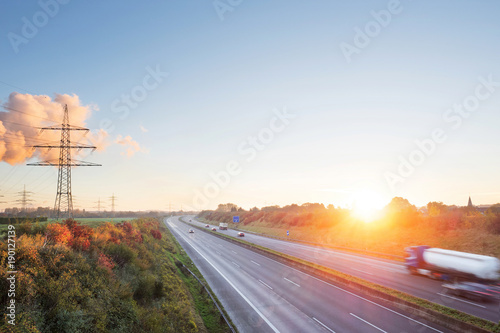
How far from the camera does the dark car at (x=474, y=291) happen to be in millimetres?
18234

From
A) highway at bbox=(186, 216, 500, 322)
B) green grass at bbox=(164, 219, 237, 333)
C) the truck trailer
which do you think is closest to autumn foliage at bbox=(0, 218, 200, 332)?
green grass at bbox=(164, 219, 237, 333)

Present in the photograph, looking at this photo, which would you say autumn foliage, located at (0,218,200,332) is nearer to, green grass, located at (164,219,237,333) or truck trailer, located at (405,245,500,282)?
green grass, located at (164,219,237,333)

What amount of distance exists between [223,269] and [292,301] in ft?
47.3

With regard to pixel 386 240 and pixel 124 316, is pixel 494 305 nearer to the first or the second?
pixel 124 316

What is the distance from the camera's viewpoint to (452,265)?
73.5 feet

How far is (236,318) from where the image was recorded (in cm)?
1755

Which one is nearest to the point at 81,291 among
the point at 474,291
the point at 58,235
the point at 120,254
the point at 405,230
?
the point at 58,235

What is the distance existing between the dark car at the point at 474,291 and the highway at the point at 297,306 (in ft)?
21.3

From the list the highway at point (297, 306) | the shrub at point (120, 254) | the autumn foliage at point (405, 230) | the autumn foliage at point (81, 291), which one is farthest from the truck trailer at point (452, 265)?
the shrub at point (120, 254)

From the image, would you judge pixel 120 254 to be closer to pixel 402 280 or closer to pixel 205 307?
pixel 205 307

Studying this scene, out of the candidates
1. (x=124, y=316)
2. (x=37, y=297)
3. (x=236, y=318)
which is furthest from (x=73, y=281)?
(x=236, y=318)

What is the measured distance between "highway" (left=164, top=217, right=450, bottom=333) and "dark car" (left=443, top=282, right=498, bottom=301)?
21.3 ft

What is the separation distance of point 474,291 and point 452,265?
3925mm

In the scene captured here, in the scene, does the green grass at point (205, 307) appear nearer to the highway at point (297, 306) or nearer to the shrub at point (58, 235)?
the highway at point (297, 306)
